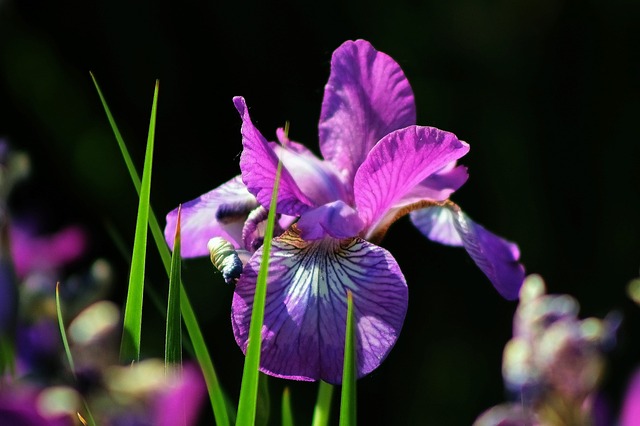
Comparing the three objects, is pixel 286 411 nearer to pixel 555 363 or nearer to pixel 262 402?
pixel 262 402

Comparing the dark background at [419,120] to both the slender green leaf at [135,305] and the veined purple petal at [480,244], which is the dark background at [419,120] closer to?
the veined purple petal at [480,244]

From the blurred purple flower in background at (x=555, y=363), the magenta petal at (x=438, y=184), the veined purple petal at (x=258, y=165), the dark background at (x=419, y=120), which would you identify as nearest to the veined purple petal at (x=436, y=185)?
the magenta petal at (x=438, y=184)

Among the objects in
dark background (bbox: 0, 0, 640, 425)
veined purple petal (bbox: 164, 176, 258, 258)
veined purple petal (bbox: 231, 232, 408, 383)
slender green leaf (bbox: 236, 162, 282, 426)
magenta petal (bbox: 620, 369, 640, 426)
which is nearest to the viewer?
magenta petal (bbox: 620, 369, 640, 426)

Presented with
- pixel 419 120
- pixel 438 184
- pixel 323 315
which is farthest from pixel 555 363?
pixel 419 120

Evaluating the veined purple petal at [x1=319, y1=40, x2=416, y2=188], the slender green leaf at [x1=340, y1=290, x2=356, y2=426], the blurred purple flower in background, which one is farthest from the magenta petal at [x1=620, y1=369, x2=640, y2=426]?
the veined purple petal at [x1=319, y1=40, x2=416, y2=188]

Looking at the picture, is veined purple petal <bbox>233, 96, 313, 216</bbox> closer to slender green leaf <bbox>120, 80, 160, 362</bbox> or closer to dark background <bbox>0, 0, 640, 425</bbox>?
slender green leaf <bbox>120, 80, 160, 362</bbox>

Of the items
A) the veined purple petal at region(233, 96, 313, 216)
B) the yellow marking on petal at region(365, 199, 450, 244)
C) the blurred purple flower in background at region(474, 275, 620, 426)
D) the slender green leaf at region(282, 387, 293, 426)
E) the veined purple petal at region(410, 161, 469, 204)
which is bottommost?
the slender green leaf at region(282, 387, 293, 426)

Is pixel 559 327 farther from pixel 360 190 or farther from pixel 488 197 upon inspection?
pixel 488 197
